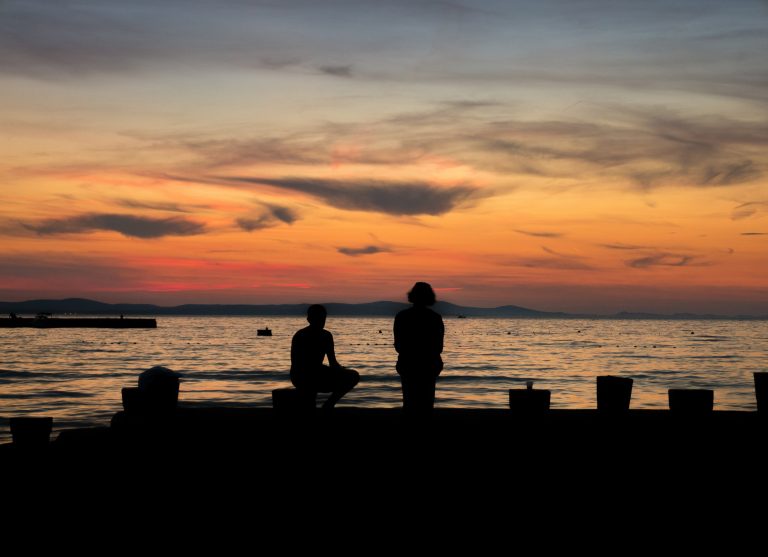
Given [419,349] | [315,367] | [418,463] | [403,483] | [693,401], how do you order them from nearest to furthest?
[403,483], [418,463], [693,401], [419,349], [315,367]

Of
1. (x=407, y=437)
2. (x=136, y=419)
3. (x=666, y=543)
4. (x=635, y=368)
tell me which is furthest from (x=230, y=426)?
(x=635, y=368)

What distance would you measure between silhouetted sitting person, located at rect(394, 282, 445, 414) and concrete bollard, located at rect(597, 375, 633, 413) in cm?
240

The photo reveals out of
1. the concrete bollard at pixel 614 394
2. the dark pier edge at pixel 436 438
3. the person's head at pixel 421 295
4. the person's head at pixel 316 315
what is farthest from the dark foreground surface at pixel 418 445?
the person's head at pixel 421 295

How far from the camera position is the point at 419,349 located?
34.7ft

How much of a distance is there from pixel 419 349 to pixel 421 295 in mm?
700

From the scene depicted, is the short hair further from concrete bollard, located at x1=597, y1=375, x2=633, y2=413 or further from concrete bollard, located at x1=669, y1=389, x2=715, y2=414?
concrete bollard, located at x1=669, y1=389, x2=715, y2=414

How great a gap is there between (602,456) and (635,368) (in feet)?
209

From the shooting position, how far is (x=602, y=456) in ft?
32.1

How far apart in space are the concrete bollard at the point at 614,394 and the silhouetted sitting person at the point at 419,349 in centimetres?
240

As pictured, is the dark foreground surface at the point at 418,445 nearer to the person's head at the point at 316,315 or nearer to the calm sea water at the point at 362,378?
the person's head at the point at 316,315

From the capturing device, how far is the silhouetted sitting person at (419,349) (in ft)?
34.7

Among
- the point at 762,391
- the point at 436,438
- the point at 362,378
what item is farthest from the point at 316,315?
the point at 362,378

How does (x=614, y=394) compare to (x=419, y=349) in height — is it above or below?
below

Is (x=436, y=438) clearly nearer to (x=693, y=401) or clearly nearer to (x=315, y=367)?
(x=315, y=367)
